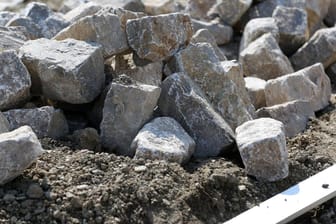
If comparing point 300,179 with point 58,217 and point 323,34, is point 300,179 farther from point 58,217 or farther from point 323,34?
point 323,34

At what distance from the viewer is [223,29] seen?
6070 millimetres

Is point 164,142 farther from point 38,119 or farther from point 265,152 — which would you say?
point 38,119

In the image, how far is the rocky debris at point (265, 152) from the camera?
3.46 m

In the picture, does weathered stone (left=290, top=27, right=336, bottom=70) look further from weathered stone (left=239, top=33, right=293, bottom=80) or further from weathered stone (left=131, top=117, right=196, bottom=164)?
weathered stone (left=131, top=117, right=196, bottom=164)

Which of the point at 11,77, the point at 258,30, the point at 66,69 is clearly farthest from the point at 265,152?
the point at 258,30

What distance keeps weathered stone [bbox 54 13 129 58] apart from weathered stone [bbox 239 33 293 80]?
55.1 inches

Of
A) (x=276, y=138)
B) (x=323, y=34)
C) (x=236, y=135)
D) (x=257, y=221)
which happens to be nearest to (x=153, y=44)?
(x=236, y=135)

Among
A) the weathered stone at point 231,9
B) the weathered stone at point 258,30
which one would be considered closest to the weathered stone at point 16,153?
the weathered stone at point 258,30

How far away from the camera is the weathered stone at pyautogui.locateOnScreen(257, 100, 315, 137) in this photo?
423 cm

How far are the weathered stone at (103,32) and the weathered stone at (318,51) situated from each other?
1.96 m

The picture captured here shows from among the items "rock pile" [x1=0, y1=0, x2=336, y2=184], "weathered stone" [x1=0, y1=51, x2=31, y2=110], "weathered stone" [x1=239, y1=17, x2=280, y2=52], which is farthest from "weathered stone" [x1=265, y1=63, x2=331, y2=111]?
"weathered stone" [x1=0, y1=51, x2=31, y2=110]

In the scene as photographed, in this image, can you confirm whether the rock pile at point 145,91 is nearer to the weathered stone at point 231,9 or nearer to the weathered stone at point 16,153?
the weathered stone at point 16,153

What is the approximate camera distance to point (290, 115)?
14.0ft

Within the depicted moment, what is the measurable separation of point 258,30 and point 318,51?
0.55 meters
